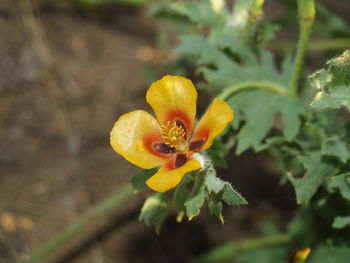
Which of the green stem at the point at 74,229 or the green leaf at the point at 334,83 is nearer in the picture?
the green leaf at the point at 334,83

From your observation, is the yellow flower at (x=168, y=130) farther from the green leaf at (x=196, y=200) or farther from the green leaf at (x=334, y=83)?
the green leaf at (x=334, y=83)

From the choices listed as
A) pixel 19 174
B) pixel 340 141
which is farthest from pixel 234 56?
pixel 19 174

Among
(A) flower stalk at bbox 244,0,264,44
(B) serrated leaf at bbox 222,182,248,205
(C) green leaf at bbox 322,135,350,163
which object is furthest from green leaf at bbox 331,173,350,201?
(A) flower stalk at bbox 244,0,264,44

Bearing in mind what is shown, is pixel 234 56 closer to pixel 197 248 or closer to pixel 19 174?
pixel 197 248

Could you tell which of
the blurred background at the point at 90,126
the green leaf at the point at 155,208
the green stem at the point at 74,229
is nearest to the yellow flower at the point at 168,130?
the green leaf at the point at 155,208

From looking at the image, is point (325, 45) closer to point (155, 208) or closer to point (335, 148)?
point (335, 148)

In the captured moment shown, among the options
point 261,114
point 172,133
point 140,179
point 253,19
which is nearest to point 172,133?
point 172,133

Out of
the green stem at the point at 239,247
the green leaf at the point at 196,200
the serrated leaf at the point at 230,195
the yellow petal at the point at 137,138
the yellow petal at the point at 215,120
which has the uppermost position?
the yellow petal at the point at 215,120
